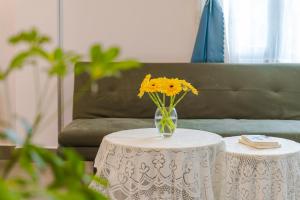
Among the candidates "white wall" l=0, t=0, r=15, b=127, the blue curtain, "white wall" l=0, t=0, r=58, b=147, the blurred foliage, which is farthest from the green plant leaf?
"white wall" l=0, t=0, r=15, b=127

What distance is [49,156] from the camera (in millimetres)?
565

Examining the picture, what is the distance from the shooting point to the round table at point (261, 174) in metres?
2.15

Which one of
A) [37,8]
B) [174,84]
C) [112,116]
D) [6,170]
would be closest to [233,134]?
[174,84]

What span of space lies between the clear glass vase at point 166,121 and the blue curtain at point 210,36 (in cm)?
150

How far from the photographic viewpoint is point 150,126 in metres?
3.09

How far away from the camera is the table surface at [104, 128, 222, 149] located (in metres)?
2.15

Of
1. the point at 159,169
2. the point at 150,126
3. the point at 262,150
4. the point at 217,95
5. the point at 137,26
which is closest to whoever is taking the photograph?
the point at 159,169

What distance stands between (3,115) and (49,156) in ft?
12.2

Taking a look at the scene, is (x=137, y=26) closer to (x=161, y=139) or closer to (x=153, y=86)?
(x=153, y=86)

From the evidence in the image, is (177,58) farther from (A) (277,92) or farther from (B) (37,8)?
(B) (37,8)

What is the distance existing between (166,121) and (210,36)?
1618mm

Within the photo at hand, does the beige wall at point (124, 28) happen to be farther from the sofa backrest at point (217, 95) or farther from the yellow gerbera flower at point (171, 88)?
the yellow gerbera flower at point (171, 88)

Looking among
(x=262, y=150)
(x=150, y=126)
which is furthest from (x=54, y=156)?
(x=150, y=126)

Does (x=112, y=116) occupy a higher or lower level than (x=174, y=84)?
lower
